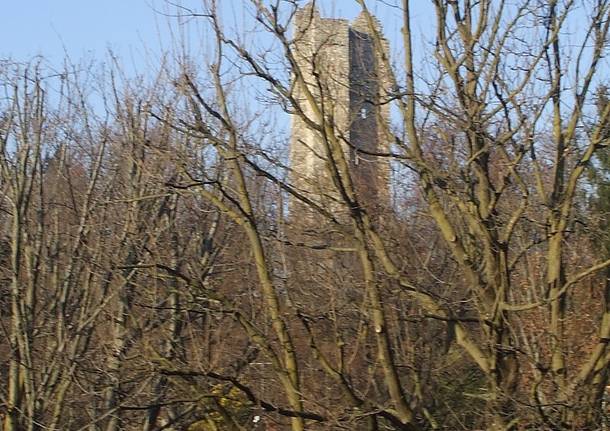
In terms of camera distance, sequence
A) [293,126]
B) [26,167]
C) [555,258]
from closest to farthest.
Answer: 1. [555,258]
2. [293,126]
3. [26,167]

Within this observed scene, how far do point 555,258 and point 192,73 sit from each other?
285 cm

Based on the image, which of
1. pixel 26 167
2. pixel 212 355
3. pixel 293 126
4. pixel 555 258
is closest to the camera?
pixel 555 258

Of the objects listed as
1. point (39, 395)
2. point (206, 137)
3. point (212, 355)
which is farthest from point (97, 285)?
point (206, 137)

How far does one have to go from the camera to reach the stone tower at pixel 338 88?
6504 millimetres

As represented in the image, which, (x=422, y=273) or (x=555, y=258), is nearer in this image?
(x=555, y=258)

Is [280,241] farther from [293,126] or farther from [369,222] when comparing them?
[293,126]

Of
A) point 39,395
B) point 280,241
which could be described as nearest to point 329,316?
point 280,241

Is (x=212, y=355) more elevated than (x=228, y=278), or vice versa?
(x=228, y=278)

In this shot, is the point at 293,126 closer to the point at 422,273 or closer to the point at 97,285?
the point at 422,273

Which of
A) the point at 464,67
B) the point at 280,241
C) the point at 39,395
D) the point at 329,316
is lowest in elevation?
the point at 39,395

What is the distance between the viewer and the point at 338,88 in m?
6.82

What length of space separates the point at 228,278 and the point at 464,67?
3.05m

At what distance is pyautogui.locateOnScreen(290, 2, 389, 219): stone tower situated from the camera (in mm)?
6504

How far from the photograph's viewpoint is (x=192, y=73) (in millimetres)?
7254
